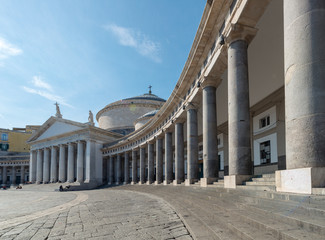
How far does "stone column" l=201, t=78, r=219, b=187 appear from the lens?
12.0 meters

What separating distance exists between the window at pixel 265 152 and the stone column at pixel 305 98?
38.9 feet

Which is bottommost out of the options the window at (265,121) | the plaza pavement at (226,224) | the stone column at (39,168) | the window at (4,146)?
the stone column at (39,168)

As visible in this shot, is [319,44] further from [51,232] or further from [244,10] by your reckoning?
[51,232]

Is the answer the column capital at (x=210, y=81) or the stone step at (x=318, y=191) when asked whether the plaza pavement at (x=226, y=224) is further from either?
the column capital at (x=210, y=81)

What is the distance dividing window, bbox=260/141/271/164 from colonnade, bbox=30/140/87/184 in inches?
1323

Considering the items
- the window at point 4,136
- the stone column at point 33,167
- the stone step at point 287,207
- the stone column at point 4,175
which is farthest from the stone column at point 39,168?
the stone step at point 287,207

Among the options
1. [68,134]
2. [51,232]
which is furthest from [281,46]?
[68,134]

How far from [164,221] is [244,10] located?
754 centimetres

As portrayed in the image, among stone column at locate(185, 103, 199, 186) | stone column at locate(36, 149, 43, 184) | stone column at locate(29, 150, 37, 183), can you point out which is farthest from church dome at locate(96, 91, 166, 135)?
stone column at locate(185, 103, 199, 186)

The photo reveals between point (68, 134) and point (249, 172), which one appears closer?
point (249, 172)

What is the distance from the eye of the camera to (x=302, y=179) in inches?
185

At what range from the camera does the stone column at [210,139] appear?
11953 millimetres

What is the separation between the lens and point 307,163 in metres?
4.74

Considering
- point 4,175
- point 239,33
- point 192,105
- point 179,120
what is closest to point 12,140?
point 4,175
